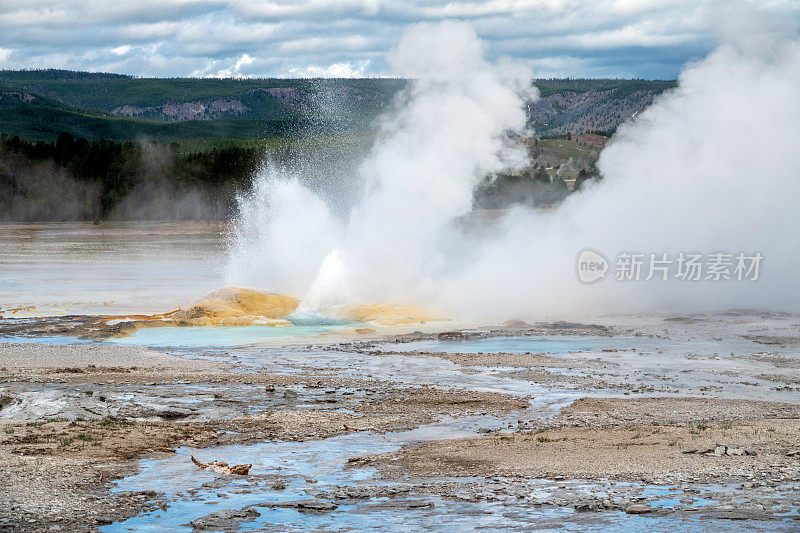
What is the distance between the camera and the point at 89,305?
1389 inches

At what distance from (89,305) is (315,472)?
78.9 ft

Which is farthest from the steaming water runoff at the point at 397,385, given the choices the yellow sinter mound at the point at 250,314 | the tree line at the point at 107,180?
the tree line at the point at 107,180

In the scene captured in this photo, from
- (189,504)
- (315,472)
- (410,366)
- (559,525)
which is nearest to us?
(559,525)

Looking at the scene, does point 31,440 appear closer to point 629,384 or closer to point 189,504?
point 189,504

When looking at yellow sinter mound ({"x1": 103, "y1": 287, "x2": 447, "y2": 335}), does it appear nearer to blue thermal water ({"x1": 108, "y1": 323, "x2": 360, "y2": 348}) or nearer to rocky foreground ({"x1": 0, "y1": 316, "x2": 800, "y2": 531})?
blue thermal water ({"x1": 108, "y1": 323, "x2": 360, "y2": 348})

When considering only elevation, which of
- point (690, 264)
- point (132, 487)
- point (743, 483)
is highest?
point (690, 264)

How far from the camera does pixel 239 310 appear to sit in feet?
104

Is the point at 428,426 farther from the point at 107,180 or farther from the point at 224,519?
the point at 107,180

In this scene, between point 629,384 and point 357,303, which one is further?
point 357,303

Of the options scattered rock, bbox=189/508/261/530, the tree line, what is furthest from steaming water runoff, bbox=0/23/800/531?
the tree line

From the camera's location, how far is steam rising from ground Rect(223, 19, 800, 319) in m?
34.6

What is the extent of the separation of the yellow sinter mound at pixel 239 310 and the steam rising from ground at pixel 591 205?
1.44m

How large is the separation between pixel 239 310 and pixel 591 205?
46.7ft

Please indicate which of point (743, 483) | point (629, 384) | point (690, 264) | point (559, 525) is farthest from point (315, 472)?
point (690, 264)
